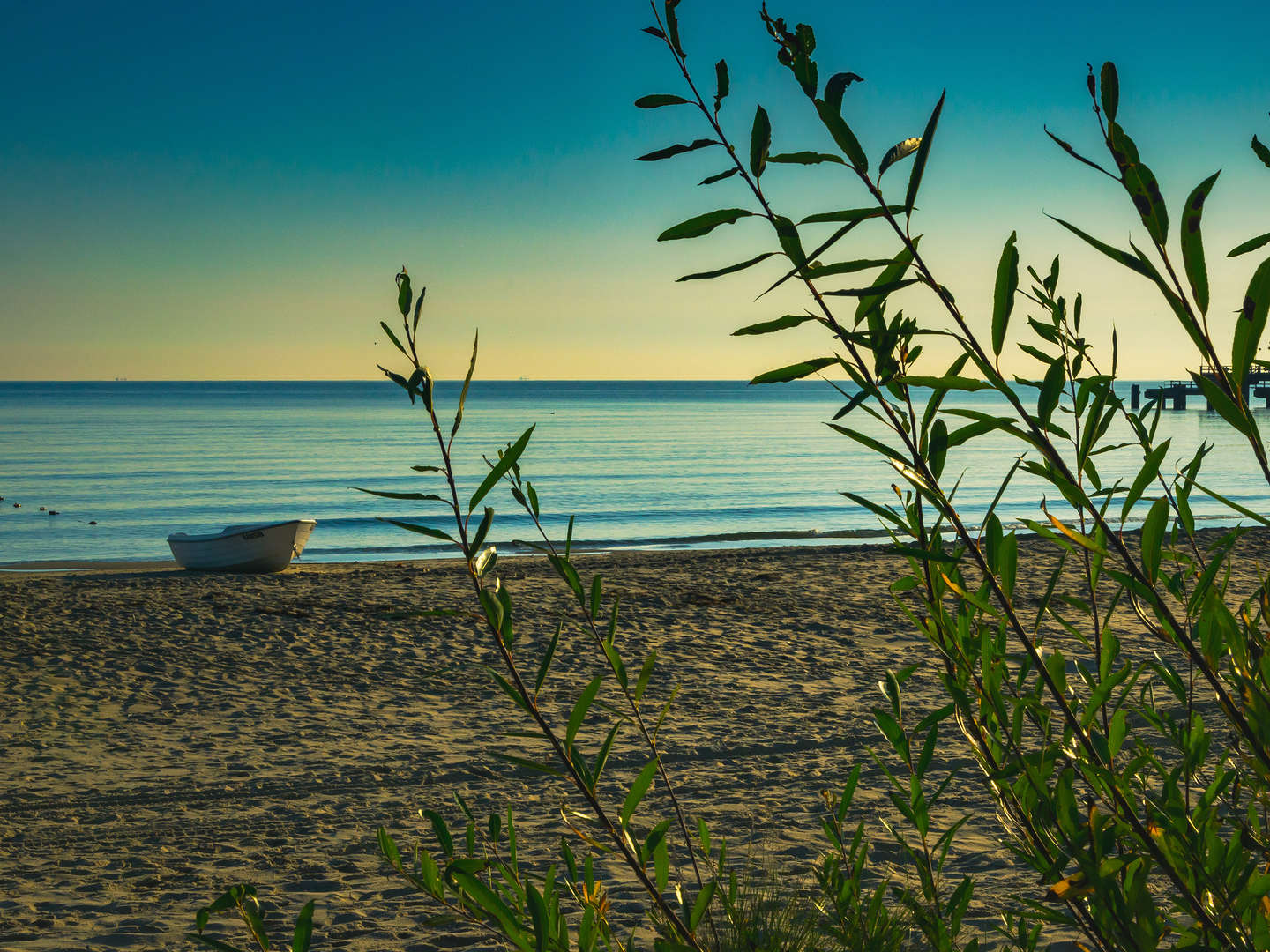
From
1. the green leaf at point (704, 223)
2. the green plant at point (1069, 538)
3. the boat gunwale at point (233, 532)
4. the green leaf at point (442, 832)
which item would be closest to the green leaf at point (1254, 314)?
the green plant at point (1069, 538)

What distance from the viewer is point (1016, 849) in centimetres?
167

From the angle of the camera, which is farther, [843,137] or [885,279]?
[885,279]

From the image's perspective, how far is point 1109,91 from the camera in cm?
95

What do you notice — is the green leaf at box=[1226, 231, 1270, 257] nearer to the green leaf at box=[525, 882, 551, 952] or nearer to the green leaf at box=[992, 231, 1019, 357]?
the green leaf at box=[992, 231, 1019, 357]

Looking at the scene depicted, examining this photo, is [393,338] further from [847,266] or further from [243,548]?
[243,548]

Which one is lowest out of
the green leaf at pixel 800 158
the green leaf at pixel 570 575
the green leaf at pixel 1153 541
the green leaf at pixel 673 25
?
the green leaf at pixel 570 575

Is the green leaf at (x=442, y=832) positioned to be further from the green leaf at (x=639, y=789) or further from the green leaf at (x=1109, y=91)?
the green leaf at (x=1109, y=91)

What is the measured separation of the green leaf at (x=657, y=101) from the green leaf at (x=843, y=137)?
0.18 meters

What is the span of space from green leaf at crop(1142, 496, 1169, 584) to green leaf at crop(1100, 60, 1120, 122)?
414 mm

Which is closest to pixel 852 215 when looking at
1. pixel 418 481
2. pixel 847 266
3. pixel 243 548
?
pixel 847 266

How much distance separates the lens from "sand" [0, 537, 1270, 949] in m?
5.06

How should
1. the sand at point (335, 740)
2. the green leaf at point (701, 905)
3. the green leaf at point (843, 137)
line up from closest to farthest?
the green leaf at point (843, 137) → the green leaf at point (701, 905) → the sand at point (335, 740)

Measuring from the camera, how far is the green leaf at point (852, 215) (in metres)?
0.96

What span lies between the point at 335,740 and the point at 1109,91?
7546 millimetres
